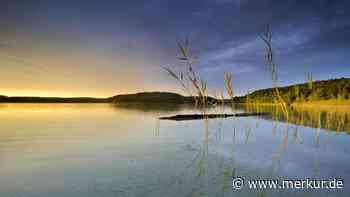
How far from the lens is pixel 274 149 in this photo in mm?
10352

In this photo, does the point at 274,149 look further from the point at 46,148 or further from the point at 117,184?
the point at 46,148

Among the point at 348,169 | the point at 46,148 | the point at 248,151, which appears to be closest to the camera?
the point at 348,169

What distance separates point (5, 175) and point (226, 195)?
579 cm

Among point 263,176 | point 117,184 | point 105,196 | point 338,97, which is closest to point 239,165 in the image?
point 263,176

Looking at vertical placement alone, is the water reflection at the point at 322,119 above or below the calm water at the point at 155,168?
above

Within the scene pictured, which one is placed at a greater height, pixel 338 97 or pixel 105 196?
pixel 338 97

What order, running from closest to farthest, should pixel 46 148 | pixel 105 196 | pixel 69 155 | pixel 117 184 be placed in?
1. pixel 105 196
2. pixel 117 184
3. pixel 69 155
4. pixel 46 148

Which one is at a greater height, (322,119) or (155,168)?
(322,119)

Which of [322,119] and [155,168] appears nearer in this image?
[155,168]

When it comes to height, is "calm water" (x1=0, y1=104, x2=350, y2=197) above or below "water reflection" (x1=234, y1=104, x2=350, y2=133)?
below

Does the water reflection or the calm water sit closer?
the calm water

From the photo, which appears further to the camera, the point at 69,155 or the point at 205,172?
the point at 69,155

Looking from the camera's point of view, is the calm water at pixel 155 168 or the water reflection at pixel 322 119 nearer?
the calm water at pixel 155 168

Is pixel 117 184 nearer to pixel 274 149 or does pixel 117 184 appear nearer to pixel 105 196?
pixel 105 196
